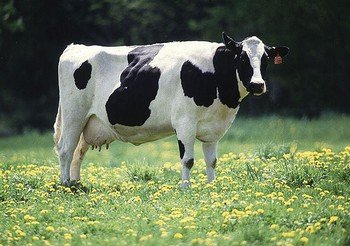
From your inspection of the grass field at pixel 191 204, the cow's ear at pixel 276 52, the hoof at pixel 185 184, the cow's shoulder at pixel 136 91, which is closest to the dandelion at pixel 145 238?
the grass field at pixel 191 204

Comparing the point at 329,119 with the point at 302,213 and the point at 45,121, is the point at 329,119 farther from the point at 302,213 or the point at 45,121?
the point at 302,213

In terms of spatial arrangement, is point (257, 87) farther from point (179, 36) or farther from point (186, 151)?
point (179, 36)

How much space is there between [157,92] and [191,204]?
2698 millimetres

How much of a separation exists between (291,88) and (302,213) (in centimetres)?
2463

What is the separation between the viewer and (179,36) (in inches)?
1506

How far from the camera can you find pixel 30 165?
16.4 metres

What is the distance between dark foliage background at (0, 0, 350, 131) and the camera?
34062mm

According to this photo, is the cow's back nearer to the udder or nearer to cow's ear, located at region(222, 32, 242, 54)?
the udder

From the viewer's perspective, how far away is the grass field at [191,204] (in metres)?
10.4

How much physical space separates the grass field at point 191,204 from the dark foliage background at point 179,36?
1778 centimetres

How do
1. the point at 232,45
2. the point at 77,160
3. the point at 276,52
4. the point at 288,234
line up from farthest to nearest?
the point at 77,160 → the point at 276,52 → the point at 232,45 → the point at 288,234

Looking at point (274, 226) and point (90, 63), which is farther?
point (90, 63)

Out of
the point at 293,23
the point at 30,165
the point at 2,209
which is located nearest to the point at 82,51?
the point at 30,165

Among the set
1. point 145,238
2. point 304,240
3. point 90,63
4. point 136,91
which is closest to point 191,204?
point 145,238
